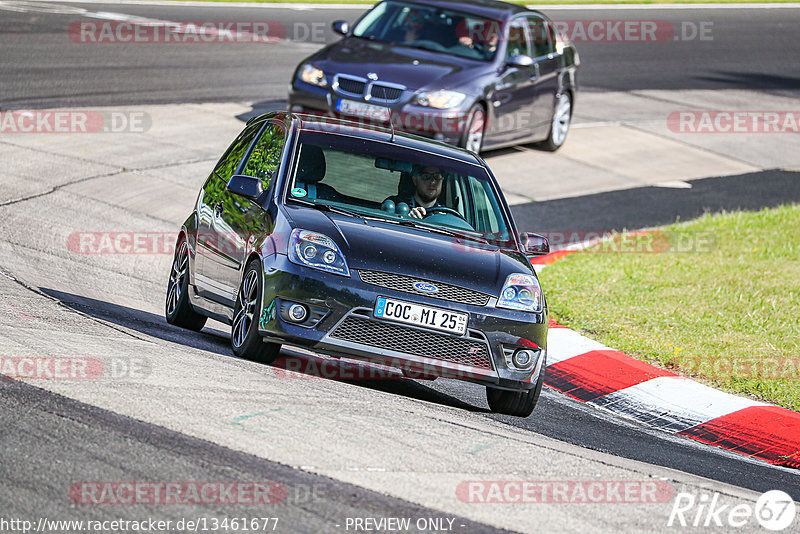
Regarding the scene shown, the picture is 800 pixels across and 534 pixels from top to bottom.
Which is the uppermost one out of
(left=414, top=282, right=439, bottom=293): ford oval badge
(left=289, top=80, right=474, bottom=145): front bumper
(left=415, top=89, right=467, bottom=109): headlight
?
(left=414, top=282, right=439, bottom=293): ford oval badge

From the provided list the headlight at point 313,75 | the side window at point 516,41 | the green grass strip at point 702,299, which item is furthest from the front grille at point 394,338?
the side window at point 516,41

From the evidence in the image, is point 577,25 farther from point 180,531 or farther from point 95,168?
point 180,531

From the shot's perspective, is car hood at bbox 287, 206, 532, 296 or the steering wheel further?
the steering wheel

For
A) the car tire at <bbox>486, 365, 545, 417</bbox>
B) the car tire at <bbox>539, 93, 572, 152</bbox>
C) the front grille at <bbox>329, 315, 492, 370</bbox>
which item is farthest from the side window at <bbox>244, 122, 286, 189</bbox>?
the car tire at <bbox>539, 93, 572, 152</bbox>

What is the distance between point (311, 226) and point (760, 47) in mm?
27719

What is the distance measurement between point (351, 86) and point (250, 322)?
8530 mm

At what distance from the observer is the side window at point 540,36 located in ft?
59.8

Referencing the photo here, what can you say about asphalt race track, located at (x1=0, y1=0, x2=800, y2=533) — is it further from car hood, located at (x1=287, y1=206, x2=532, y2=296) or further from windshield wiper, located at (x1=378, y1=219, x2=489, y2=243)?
windshield wiper, located at (x1=378, y1=219, x2=489, y2=243)

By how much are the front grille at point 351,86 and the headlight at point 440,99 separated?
719 millimetres

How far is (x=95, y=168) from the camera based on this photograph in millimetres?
14477

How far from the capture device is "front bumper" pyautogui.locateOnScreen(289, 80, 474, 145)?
15688 mm

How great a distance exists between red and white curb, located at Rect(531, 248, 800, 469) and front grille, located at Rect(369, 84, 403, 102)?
20.7 feet

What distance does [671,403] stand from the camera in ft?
29.5

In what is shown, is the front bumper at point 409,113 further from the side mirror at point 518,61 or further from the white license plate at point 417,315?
the white license plate at point 417,315
